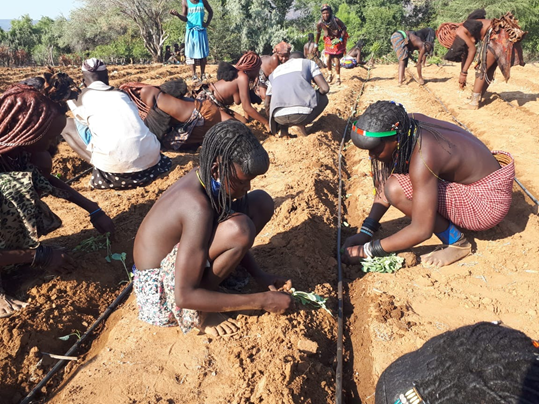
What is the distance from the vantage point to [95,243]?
3.25 m

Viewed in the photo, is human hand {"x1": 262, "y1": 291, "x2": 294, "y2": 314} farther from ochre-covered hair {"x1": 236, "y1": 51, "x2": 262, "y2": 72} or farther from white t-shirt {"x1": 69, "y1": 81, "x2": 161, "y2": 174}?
ochre-covered hair {"x1": 236, "y1": 51, "x2": 262, "y2": 72}

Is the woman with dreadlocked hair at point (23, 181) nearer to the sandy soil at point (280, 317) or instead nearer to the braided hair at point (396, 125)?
the sandy soil at point (280, 317)

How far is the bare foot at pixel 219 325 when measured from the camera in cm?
223

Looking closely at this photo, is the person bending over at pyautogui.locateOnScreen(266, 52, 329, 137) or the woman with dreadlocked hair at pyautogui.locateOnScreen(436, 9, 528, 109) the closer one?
the person bending over at pyautogui.locateOnScreen(266, 52, 329, 137)

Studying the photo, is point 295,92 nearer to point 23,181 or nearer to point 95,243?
point 95,243

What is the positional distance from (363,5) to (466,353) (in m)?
31.3

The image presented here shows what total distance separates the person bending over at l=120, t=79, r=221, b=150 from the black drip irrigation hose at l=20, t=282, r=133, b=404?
8.56 ft

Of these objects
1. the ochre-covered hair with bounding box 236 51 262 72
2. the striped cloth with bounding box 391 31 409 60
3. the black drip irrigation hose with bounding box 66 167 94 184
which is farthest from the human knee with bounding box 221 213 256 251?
the striped cloth with bounding box 391 31 409 60

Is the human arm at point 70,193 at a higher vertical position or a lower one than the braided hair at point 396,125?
lower

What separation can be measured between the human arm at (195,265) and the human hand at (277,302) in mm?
229

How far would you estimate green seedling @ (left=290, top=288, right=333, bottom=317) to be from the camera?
8.11ft

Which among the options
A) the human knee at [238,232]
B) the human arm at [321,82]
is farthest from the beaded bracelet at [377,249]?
the human arm at [321,82]

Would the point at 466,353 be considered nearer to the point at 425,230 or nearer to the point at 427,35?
the point at 425,230

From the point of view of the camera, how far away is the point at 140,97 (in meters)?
5.00
